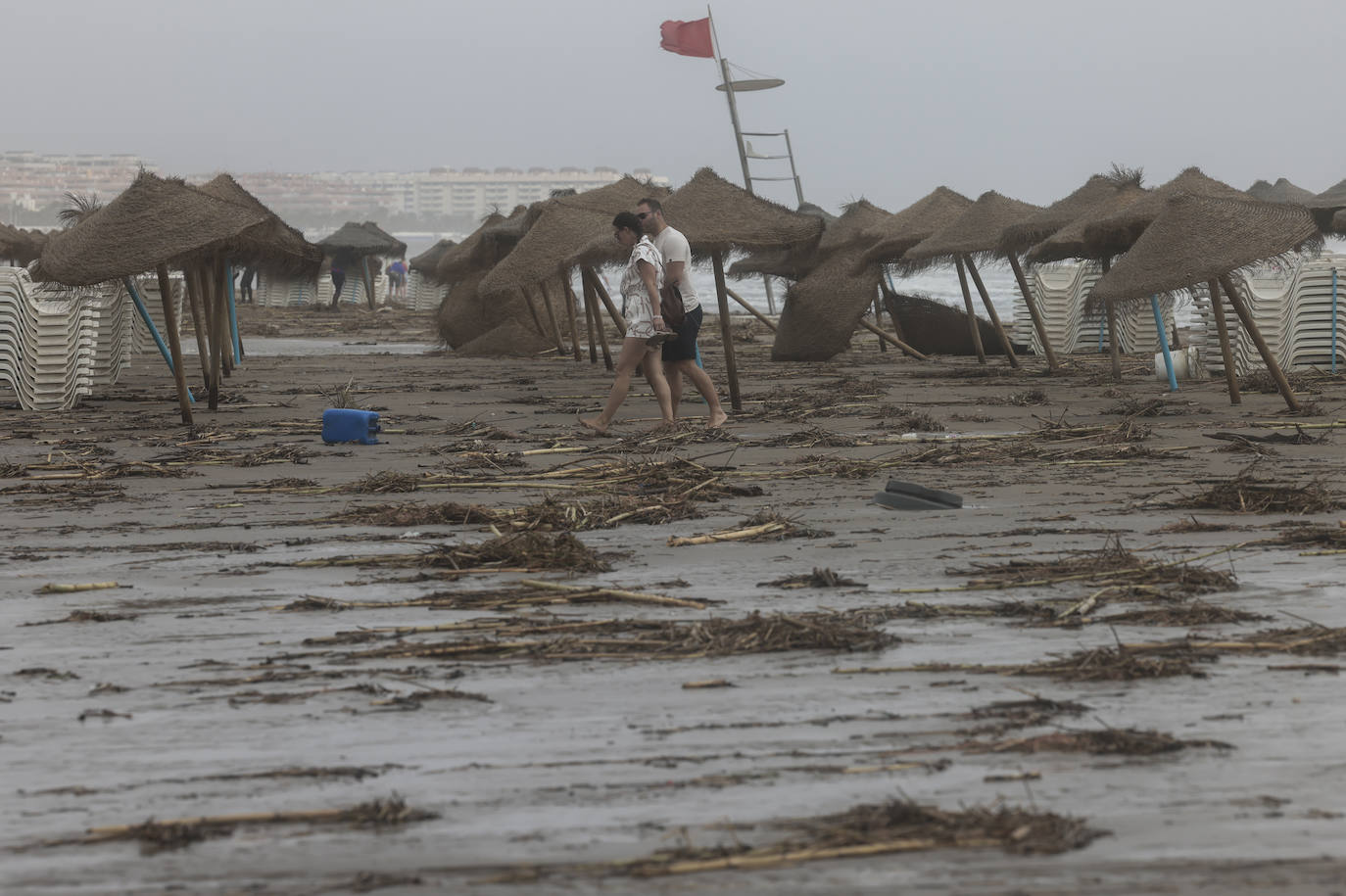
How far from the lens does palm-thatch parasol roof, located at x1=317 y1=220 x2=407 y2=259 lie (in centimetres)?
4144

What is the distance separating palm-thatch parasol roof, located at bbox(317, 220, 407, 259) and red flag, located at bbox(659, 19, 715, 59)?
1353 centimetres

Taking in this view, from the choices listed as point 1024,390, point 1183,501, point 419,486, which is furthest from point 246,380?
point 1183,501

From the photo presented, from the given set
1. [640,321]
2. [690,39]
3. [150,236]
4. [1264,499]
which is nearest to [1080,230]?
[640,321]

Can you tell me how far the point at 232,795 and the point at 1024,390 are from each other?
42.3 feet

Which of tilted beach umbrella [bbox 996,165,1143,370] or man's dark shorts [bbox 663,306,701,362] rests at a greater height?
tilted beach umbrella [bbox 996,165,1143,370]

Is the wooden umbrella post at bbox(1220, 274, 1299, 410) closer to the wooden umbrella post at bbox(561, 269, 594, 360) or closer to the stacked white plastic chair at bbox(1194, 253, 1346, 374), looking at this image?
the stacked white plastic chair at bbox(1194, 253, 1346, 374)

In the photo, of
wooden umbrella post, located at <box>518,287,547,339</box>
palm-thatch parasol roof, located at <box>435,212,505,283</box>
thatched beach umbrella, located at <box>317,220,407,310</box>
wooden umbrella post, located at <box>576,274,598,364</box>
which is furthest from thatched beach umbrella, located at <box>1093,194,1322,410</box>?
thatched beach umbrella, located at <box>317,220,407,310</box>

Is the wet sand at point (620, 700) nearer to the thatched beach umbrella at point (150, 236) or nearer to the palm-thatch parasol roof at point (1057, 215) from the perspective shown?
the thatched beach umbrella at point (150, 236)

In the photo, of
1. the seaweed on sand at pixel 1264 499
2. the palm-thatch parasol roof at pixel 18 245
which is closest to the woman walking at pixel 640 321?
the seaweed on sand at pixel 1264 499

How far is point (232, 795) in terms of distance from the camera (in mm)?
3320

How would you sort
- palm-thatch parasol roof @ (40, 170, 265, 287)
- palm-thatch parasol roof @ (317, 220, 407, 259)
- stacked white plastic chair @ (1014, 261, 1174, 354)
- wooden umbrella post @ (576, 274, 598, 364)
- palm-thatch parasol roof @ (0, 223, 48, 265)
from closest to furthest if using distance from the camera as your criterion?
palm-thatch parasol roof @ (40, 170, 265, 287) < wooden umbrella post @ (576, 274, 598, 364) < stacked white plastic chair @ (1014, 261, 1174, 354) < palm-thatch parasol roof @ (0, 223, 48, 265) < palm-thatch parasol roof @ (317, 220, 407, 259)

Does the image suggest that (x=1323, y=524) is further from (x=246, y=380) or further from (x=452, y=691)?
(x=246, y=380)

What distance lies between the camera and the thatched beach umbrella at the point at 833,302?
2123cm

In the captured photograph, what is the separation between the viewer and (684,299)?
12.3 meters
